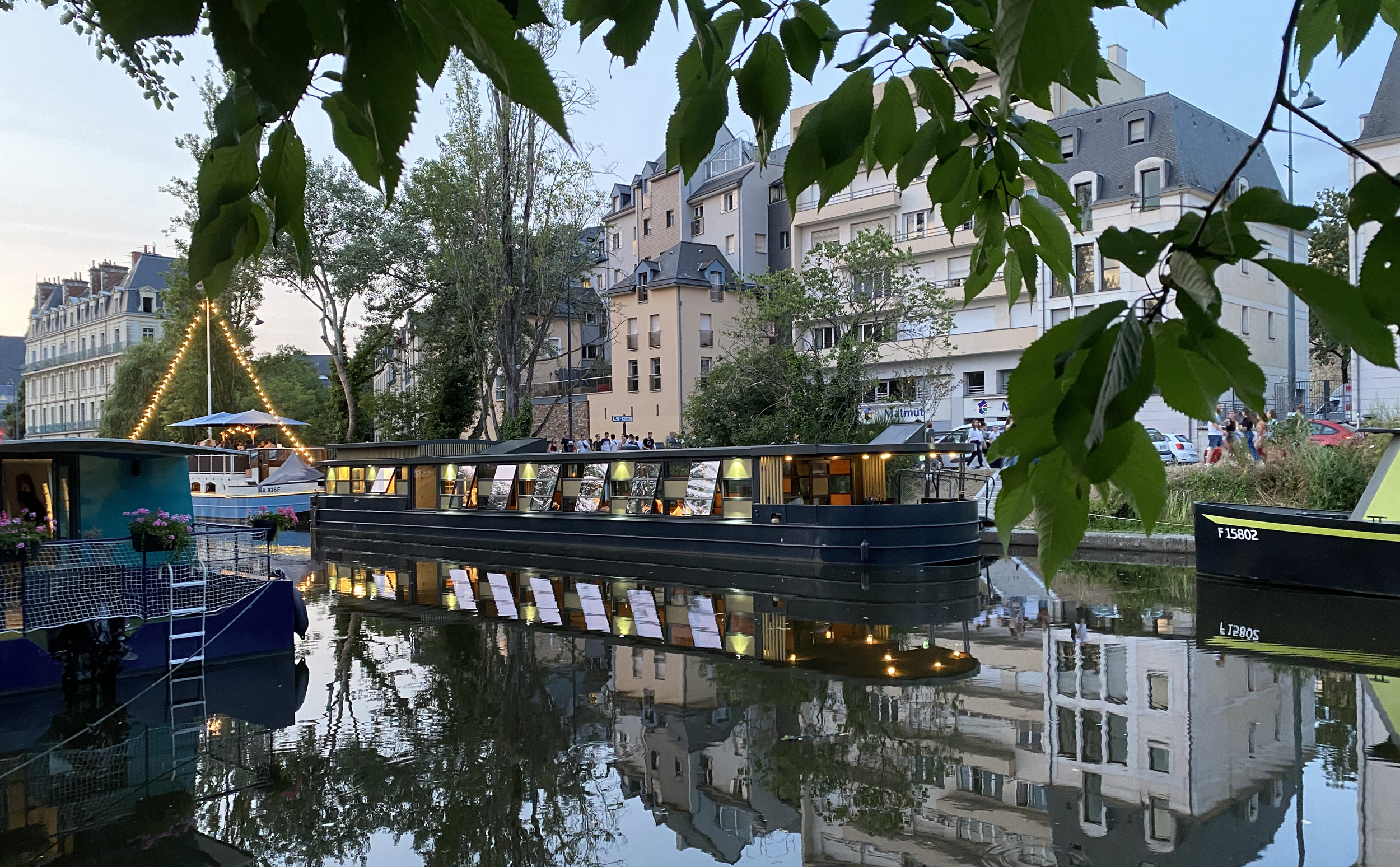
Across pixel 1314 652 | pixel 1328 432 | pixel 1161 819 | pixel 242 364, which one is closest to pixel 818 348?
pixel 1328 432

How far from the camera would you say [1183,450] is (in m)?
27.1

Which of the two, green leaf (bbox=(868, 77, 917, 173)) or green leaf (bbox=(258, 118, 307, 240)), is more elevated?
green leaf (bbox=(868, 77, 917, 173))

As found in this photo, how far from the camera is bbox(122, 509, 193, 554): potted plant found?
34.6ft

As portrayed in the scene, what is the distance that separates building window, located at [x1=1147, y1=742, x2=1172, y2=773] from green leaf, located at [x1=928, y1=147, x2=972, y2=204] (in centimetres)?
641

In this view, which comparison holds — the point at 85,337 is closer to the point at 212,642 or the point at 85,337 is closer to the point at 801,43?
the point at 212,642

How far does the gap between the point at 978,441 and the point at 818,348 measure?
5082 millimetres

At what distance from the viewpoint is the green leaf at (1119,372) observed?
0.81 metres

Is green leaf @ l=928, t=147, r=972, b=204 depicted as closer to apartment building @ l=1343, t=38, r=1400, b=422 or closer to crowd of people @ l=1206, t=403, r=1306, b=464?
crowd of people @ l=1206, t=403, r=1306, b=464

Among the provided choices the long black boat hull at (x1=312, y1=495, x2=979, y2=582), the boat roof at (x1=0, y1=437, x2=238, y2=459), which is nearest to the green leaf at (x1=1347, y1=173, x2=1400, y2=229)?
the boat roof at (x1=0, y1=437, x2=238, y2=459)

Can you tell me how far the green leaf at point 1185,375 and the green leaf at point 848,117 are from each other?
0.66 m

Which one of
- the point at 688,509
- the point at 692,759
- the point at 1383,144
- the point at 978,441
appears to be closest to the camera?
the point at 692,759

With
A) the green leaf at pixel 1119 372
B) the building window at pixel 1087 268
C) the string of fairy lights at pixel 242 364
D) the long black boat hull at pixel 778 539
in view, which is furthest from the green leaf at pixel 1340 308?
the string of fairy lights at pixel 242 364

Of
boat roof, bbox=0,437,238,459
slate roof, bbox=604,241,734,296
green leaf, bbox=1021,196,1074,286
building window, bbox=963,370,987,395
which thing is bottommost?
boat roof, bbox=0,437,238,459

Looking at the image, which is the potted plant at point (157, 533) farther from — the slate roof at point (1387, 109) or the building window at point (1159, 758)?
the slate roof at point (1387, 109)
